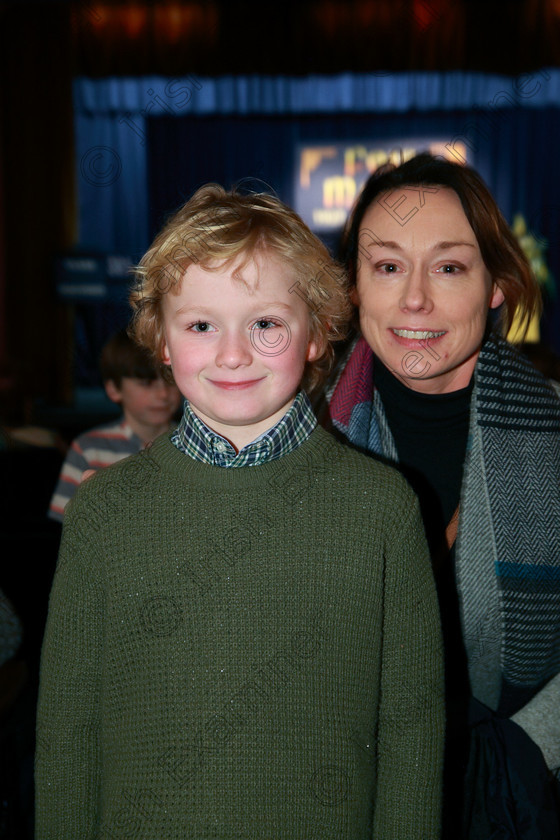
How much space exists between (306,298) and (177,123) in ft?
23.5

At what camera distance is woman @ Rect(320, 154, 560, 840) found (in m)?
1.22

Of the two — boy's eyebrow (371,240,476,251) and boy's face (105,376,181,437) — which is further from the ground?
boy's eyebrow (371,240,476,251)

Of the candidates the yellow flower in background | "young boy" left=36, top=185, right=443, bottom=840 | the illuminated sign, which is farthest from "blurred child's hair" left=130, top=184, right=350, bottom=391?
the illuminated sign

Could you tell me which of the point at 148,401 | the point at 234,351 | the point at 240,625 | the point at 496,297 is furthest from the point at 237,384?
the point at 148,401

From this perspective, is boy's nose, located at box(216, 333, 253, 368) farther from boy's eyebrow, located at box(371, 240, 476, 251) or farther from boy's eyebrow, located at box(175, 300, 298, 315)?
boy's eyebrow, located at box(371, 240, 476, 251)

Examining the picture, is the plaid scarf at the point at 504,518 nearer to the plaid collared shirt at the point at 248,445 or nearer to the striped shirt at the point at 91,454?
the plaid collared shirt at the point at 248,445

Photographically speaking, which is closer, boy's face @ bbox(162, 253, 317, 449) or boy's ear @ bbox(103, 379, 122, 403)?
boy's face @ bbox(162, 253, 317, 449)

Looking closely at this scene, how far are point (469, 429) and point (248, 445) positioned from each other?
1.63 ft

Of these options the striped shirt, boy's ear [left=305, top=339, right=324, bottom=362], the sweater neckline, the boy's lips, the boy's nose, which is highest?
the boy's nose

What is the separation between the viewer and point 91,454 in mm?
2320

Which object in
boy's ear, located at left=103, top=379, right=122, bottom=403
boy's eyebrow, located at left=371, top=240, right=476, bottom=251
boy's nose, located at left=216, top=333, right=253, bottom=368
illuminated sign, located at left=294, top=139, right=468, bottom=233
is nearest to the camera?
boy's nose, located at left=216, top=333, right=253, bottom=368

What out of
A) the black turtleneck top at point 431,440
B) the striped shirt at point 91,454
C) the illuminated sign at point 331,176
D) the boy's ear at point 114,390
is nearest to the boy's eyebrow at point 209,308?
the black turtleneck top at point 431,440

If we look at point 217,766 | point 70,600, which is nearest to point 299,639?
point 217,766

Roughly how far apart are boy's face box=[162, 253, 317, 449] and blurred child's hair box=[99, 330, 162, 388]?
1.32 metres
